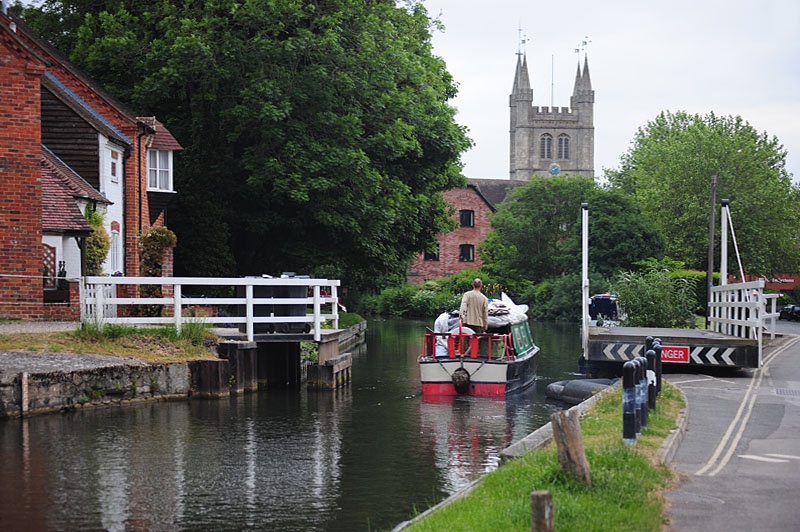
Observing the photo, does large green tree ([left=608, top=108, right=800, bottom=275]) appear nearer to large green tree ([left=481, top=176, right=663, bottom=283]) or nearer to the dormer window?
large green tree ([left=481, top=176, right=663, bottom=283])

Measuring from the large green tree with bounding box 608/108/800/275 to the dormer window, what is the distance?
36928 millimetres

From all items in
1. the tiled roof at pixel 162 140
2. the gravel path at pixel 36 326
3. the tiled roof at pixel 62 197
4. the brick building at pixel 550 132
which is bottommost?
the gravel path at pixel 36 326

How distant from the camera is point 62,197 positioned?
28.2 metres

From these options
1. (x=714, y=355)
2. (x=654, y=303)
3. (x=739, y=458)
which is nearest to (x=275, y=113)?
(x=654, y=303)

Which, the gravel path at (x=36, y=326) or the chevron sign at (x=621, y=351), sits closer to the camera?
the gravel path at (x=36, y=326)

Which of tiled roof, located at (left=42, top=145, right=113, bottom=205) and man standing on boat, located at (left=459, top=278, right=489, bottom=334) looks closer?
man standing on boat, located at (left=459, top=278, right=489, bottom=334)

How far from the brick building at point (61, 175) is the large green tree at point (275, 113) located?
1976 mm

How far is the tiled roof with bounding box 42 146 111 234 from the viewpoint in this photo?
89.1 ft

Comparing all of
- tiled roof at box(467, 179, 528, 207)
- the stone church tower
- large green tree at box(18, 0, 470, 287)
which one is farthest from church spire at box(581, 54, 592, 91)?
large green tree at box(18, 0, 470, 287)

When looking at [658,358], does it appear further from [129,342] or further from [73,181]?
[73,181]

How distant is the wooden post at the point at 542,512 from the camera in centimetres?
728

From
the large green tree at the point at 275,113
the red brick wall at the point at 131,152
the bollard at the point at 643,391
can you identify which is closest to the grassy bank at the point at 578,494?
the bollard at the point at 643,391

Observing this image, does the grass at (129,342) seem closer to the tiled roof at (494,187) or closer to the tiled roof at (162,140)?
the tiled roof at (162,140)

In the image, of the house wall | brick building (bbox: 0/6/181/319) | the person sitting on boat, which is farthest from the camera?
the house wall
